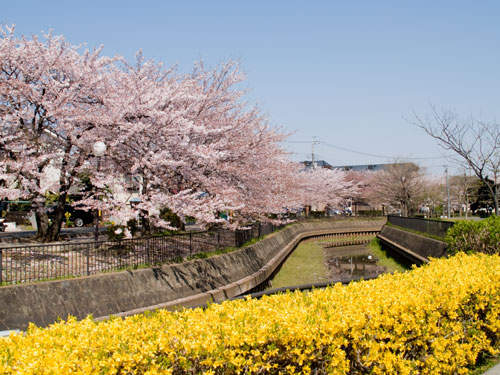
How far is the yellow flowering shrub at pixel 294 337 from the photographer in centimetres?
382

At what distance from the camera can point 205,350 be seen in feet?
13.4

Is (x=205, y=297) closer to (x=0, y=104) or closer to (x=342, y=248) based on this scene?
(x=0, y=104)

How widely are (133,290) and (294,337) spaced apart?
354 inches

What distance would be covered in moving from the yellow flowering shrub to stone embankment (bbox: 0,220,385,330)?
2958 mm

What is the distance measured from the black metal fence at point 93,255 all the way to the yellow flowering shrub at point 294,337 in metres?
7.50

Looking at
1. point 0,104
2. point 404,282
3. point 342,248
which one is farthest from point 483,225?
point 342,248

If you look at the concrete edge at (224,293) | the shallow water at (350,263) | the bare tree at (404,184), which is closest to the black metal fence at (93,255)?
the concrete edge at (224,293)

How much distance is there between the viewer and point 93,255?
46.2 feet

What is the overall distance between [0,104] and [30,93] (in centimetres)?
122

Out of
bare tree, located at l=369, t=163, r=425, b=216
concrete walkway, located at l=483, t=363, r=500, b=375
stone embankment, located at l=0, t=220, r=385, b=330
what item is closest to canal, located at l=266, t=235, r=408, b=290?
stone embankment, located at l=0, t=220, r=385, b=330

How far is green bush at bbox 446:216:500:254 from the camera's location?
13.4 metres

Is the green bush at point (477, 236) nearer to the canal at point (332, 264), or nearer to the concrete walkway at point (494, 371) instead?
the canal at point (332, 264)

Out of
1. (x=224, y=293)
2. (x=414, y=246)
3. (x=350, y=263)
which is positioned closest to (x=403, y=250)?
(x=414, y=246)

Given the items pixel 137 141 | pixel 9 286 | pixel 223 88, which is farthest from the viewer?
pixel 223 88
